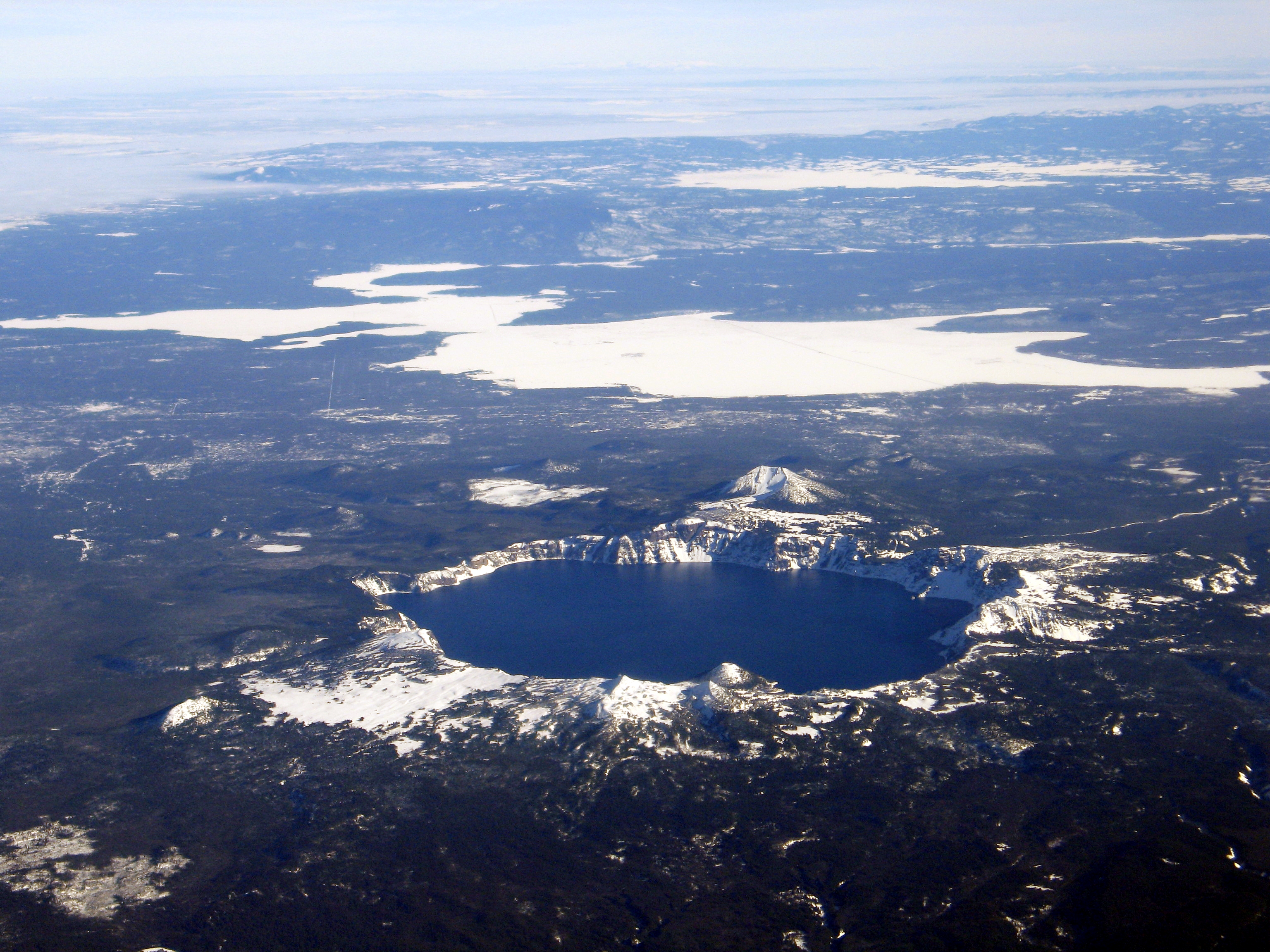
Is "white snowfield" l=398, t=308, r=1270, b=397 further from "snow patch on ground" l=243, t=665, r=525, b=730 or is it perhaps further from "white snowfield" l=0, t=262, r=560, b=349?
"snow patch on ground" l=243, t=665, r=525, b=730

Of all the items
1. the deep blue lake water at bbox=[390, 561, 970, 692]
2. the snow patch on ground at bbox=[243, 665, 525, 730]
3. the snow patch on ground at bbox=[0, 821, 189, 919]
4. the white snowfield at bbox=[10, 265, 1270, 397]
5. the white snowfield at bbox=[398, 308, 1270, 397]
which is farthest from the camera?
the white snowfield at bbox=[10, 265, 1270, 397]

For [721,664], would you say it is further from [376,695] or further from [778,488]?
[778,488]

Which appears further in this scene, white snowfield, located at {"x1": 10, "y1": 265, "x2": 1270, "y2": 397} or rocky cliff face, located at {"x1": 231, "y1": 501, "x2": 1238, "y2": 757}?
white snowfield, located at {"x1": 10, "y1": 265, "x2": 1270, "y2": 397}

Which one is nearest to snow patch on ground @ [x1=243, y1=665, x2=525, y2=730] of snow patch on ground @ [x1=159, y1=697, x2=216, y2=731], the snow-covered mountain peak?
snow patch on ground @ [x1=159, y1=697, x2=216, y2=731]

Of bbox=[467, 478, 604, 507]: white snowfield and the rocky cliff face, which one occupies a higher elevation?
the rocky cliff face

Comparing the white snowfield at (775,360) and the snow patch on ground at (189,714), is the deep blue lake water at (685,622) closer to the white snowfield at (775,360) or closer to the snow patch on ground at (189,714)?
the snow patch on ground at (189,714)
